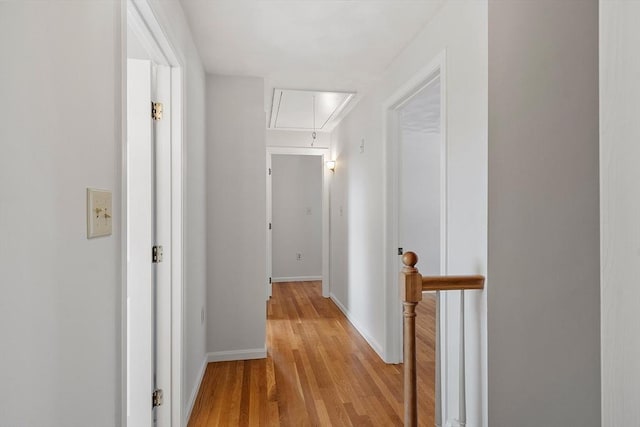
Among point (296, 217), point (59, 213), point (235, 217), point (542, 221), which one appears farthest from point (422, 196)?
point (59, 213)

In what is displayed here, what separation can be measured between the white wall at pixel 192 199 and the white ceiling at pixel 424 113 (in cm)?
168

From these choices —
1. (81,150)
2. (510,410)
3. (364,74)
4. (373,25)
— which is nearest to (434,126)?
(364,74)

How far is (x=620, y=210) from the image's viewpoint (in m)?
0.63

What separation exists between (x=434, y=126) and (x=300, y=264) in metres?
3.39

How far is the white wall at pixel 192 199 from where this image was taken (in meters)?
2.09

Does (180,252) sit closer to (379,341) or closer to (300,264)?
(379,341)

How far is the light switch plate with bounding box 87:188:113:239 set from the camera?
898 millimetres

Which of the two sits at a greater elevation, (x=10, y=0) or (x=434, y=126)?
(x=434, y=126)

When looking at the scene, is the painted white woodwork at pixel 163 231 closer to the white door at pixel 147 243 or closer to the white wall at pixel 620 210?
the white door at pixel 147 243

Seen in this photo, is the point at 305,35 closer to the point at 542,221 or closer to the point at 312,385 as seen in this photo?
the point at 542,221

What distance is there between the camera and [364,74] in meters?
3.18

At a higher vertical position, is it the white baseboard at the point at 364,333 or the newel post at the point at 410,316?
the newel post at the point at 410,316

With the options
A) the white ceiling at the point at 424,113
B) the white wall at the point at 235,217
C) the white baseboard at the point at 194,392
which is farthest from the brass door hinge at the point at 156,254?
the white ceiling at the point at 424,113

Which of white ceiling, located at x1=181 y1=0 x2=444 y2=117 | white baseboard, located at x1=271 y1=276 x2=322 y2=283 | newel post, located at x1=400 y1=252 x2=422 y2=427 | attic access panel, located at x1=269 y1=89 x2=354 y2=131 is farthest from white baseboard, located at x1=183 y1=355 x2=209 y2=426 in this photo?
white baseboard, located at x1=271 y1=276 x2=322 y2=283
